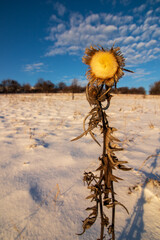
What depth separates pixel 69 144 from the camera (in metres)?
2.35

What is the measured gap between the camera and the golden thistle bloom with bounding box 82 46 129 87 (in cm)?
57

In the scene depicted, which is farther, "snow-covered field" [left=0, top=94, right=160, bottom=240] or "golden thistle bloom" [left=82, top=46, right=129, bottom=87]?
"snow-covered field" [left=0, top=94, right=160, bottom=240]

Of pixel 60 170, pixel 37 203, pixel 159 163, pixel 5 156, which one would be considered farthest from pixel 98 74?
pixel 5 156

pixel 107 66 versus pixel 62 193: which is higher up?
pixel 107 66

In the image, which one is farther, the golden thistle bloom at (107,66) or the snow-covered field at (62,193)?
the snow-covered field at (62,193)

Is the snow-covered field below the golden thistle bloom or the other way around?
below

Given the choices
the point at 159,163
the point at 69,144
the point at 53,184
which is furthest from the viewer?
the point at 69,144

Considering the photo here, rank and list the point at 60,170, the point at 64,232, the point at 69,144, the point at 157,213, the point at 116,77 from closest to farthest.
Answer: the point at 116,77, the point at 64,232, the point at 157,213, the point at 60,170, the point at 69,144

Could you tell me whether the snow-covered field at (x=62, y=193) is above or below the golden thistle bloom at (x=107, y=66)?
below

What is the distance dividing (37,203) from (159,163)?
1.50 metres

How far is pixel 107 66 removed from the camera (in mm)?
571

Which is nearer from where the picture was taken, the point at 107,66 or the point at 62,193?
the point at 107,66

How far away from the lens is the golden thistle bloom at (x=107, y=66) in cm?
57

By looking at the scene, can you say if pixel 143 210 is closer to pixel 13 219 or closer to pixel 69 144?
pixel 13 219
